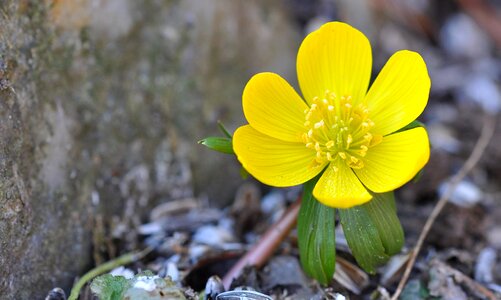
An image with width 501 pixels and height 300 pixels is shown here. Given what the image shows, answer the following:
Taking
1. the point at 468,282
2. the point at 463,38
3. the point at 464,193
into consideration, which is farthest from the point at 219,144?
the point at 463,38

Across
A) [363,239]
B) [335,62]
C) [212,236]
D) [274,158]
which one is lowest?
[212,236]

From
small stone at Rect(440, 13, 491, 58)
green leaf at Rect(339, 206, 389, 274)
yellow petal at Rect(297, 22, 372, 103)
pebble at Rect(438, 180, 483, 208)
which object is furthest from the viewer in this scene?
small stone at Rect(440, 13, 491, 58)

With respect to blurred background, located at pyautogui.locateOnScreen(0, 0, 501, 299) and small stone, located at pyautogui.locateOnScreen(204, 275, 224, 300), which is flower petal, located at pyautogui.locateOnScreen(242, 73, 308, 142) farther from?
blurred background, located at pyautogui.locateOnScreen(0, 0, 501, 299)

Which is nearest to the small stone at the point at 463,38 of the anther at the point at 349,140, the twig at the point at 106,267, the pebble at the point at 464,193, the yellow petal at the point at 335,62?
the pebble at the point at 464,193

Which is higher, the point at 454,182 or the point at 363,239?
the point at 363,239

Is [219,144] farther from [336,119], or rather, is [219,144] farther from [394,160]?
[394,160]

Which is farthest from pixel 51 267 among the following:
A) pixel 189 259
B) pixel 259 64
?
pixel 259 64

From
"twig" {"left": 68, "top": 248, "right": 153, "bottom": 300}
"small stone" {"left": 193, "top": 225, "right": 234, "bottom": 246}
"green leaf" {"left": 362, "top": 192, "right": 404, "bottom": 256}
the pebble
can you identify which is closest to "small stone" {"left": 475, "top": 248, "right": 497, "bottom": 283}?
the pebble

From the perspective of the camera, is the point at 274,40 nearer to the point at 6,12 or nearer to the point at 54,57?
the point at 54,57
